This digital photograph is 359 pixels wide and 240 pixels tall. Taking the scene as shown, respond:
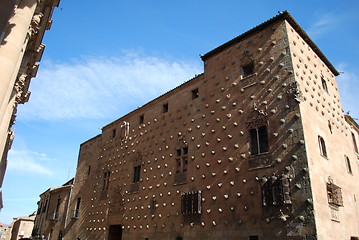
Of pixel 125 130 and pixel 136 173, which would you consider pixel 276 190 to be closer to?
pixel 136 173

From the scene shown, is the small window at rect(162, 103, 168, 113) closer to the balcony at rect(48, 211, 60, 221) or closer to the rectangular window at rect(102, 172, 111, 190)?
the rectangular window at rect(102, 172, 111, 190)

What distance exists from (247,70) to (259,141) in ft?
10.9

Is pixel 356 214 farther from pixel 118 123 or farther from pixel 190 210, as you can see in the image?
pixel 118 123

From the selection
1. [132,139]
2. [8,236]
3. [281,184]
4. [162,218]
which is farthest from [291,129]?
[8,236]

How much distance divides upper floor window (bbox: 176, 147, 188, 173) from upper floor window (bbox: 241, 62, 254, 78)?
4261 millimetres

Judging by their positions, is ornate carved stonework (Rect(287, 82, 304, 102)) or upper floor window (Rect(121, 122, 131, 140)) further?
upper floor window (Rect(121, 122, 131, 140))

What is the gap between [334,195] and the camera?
32.3 ft

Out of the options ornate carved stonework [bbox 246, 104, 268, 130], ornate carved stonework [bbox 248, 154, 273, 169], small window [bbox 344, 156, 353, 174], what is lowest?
ornate carved stonework [bbox 248, 154, 273, 169]

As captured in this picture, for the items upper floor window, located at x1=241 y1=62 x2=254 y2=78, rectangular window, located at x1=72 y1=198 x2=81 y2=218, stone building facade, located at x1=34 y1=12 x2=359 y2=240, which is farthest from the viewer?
rectangular window, located at x1=72 y1=198 x2=81 y2=218

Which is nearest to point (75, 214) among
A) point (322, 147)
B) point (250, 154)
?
point (250, 154)

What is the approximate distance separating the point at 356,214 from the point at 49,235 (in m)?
20.6

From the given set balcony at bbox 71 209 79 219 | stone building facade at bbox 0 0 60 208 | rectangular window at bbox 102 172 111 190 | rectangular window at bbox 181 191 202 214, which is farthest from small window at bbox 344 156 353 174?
balcony at bbox 71 209 79 219

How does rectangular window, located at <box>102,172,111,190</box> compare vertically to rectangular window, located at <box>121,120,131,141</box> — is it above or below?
below

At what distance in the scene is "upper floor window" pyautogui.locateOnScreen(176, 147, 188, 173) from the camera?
13414 millimetres
